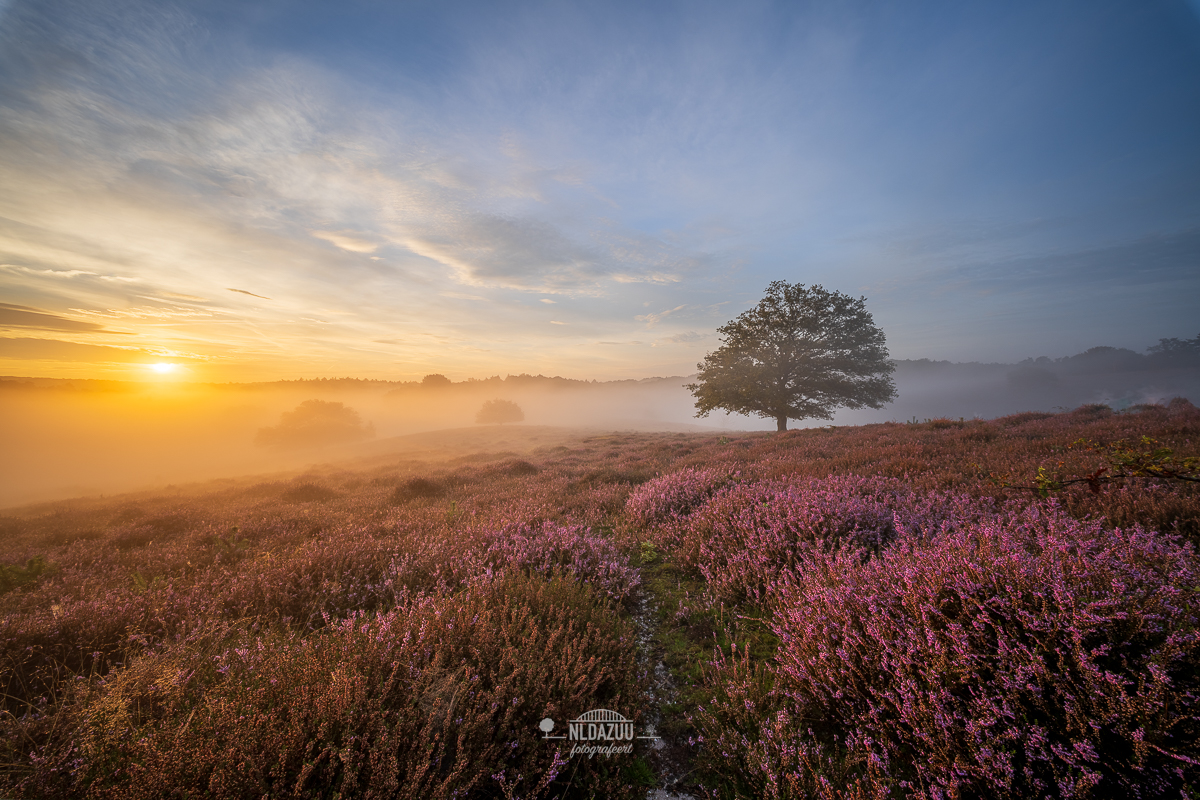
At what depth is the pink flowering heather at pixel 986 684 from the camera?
4.84ft

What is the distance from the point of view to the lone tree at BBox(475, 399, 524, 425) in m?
70.1

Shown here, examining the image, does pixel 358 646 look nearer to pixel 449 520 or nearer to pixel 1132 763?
pixel 1132 763

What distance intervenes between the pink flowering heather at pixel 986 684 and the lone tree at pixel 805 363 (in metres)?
17.8

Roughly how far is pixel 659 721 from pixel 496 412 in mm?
70457

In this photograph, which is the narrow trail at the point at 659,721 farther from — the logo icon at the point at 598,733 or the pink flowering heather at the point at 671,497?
the pink flowering heather at the point at 671,497

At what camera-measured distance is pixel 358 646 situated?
8.23 ft

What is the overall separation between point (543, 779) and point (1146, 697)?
2422 mm

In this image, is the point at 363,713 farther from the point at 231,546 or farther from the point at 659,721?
the point at 231,546

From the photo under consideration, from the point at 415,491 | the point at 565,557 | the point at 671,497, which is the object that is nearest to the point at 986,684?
the point at 565,557

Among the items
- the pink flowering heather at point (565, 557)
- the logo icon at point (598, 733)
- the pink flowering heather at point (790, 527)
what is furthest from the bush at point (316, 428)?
the logo icon at point (598, 733)

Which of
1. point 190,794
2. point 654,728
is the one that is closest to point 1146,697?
point 654,728

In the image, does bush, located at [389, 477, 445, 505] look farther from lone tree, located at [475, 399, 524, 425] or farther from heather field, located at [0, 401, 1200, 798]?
lone tree, located at [475, 399, 524, 425]

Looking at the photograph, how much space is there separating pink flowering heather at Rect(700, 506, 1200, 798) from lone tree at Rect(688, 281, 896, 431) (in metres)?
17.8

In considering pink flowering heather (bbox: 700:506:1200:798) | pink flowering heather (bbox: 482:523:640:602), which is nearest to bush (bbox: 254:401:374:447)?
pink flowering heather (bbox: 482:523:640:602)
